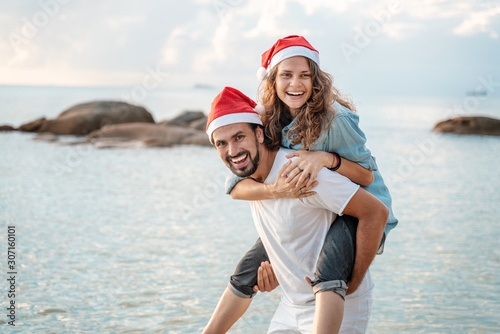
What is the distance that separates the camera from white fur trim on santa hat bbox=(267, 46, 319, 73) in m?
3.13

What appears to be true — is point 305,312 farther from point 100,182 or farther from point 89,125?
point 89,125

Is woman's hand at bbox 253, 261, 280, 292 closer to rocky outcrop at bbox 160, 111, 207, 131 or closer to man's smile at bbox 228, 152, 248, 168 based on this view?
man's smile at bbox 228, 152, 248, 168

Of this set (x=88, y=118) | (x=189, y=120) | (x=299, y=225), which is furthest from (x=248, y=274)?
(x=189, y=120)

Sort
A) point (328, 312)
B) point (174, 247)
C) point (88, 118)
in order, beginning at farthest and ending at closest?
1. point (88, 118)
2. point (174, 247)
3. point (328, 312)

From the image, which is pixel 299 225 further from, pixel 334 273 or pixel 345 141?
pixel 345 141

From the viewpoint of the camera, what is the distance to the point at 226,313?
2.95 m

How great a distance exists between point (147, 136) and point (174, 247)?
10.4m

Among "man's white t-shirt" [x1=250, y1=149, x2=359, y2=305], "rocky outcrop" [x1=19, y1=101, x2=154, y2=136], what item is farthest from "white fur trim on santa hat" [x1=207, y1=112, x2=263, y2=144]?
"rocky outcrop" [x1=19, y1=101, x2=154, y2=136]

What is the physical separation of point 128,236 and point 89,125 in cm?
1219

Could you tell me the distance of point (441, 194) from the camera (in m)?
11.1

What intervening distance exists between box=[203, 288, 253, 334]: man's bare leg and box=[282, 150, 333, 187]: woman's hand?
0.76 metres

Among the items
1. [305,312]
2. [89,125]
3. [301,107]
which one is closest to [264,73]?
[301,107]

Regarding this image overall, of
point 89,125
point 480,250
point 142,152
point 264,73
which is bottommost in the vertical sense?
point 480,250

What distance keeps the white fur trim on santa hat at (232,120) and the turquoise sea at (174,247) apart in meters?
2.49
